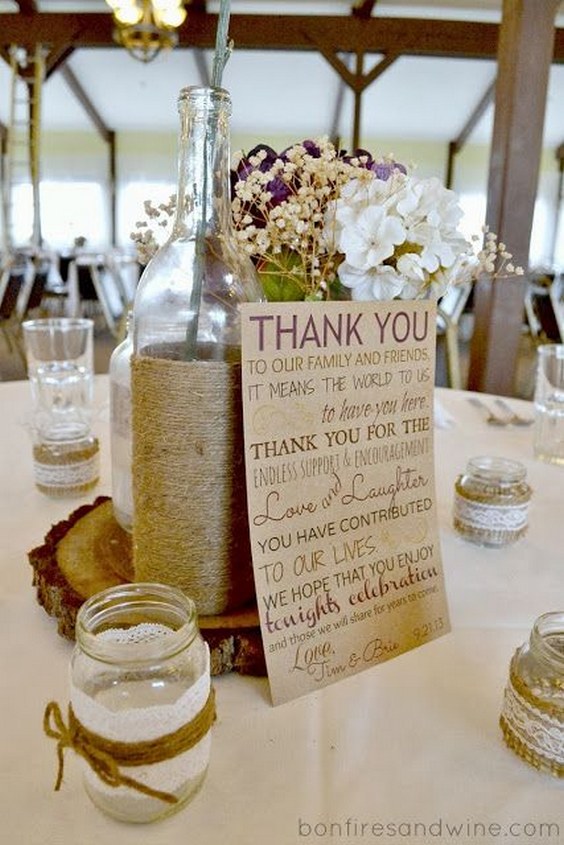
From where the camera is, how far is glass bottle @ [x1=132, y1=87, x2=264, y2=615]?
1.82 ft

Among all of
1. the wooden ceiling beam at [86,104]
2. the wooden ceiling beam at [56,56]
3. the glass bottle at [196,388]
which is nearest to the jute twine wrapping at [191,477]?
the glass bottle at [196,388]

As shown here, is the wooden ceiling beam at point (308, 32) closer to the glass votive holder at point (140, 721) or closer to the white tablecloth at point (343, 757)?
the white tablecloth at point (343, 757)

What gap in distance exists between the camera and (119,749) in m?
0.40

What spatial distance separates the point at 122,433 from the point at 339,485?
0.93 feet

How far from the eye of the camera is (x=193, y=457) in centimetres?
56

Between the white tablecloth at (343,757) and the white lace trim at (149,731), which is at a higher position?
the white lace trim at (149,731)

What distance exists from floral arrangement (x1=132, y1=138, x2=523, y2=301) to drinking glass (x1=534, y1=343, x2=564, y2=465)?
2.09ft

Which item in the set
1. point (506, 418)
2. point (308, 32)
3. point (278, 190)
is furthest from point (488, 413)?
point (308, 32)

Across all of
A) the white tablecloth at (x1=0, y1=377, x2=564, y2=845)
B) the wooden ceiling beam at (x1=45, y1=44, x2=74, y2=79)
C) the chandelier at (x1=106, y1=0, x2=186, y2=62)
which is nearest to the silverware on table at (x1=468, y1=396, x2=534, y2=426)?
the white tablecloth at (x1=0, y1=377, x2=564, y2=845)

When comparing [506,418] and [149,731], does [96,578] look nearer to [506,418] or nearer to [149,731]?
[149,731]

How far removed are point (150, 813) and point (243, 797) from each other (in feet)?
0.20

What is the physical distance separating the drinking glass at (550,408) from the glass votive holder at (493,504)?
39cm

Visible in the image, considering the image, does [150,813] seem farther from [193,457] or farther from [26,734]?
[193,457]

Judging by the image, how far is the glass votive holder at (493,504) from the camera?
817 millimetres
